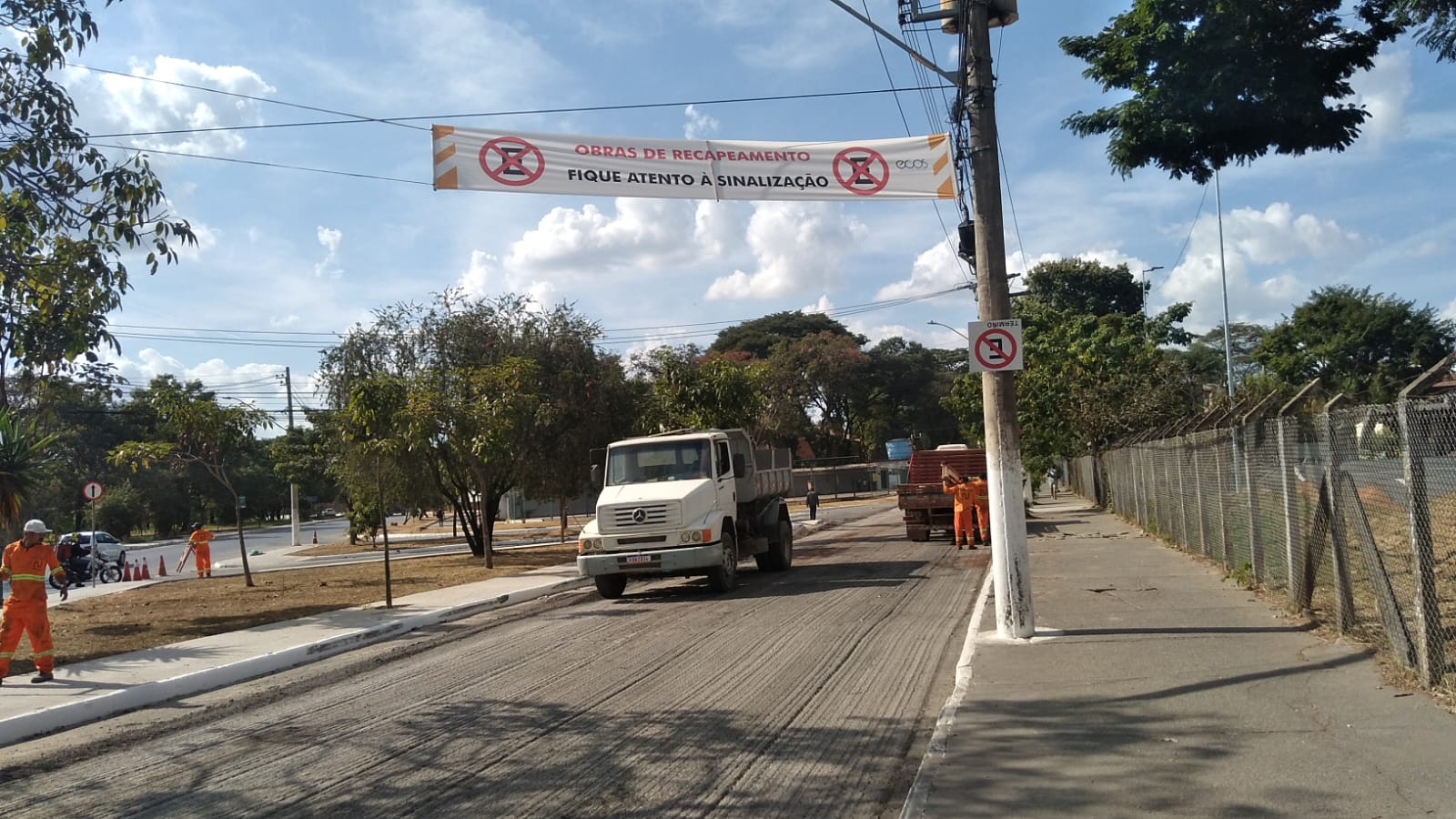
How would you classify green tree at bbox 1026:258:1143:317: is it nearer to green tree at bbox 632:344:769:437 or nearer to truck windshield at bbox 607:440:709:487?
green tree at bbox 632:344:769:437

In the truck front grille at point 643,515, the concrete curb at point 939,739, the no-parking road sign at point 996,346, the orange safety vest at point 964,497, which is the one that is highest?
the no-parking road sign at point 996,346

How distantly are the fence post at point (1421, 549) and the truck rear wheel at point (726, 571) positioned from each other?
10.6m

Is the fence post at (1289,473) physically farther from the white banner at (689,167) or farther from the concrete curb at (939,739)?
the white banner at (689,167)

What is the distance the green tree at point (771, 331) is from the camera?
258 ft

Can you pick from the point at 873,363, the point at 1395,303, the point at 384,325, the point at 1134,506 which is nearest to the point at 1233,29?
the point at 1134,506

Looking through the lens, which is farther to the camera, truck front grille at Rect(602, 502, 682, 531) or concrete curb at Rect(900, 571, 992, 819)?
truck front grille at Rect(602, 502, 682, 531)

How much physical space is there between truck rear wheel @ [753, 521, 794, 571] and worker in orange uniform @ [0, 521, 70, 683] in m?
11.4

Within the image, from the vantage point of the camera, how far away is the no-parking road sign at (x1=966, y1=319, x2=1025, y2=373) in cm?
1012

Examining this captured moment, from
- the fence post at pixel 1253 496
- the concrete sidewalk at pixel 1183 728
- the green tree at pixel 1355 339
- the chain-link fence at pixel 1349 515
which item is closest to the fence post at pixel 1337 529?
the chain-link fence at pixel 1349 515

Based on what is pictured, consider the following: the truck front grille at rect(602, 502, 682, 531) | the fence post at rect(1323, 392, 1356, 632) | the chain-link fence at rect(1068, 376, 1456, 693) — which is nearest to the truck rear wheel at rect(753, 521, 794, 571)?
the truck front grille at rect(602, 502, 682, 531)

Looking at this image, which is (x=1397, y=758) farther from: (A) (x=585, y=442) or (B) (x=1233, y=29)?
(A) (x=585, y=442)

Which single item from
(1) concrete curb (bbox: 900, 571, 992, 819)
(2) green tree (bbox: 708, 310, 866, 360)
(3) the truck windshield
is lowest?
(1) concrete curb (bbox: 900, 571, 992, 819)

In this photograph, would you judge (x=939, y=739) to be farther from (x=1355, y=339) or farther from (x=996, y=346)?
(x=1355, y=339)

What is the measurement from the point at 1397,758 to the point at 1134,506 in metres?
21.5
